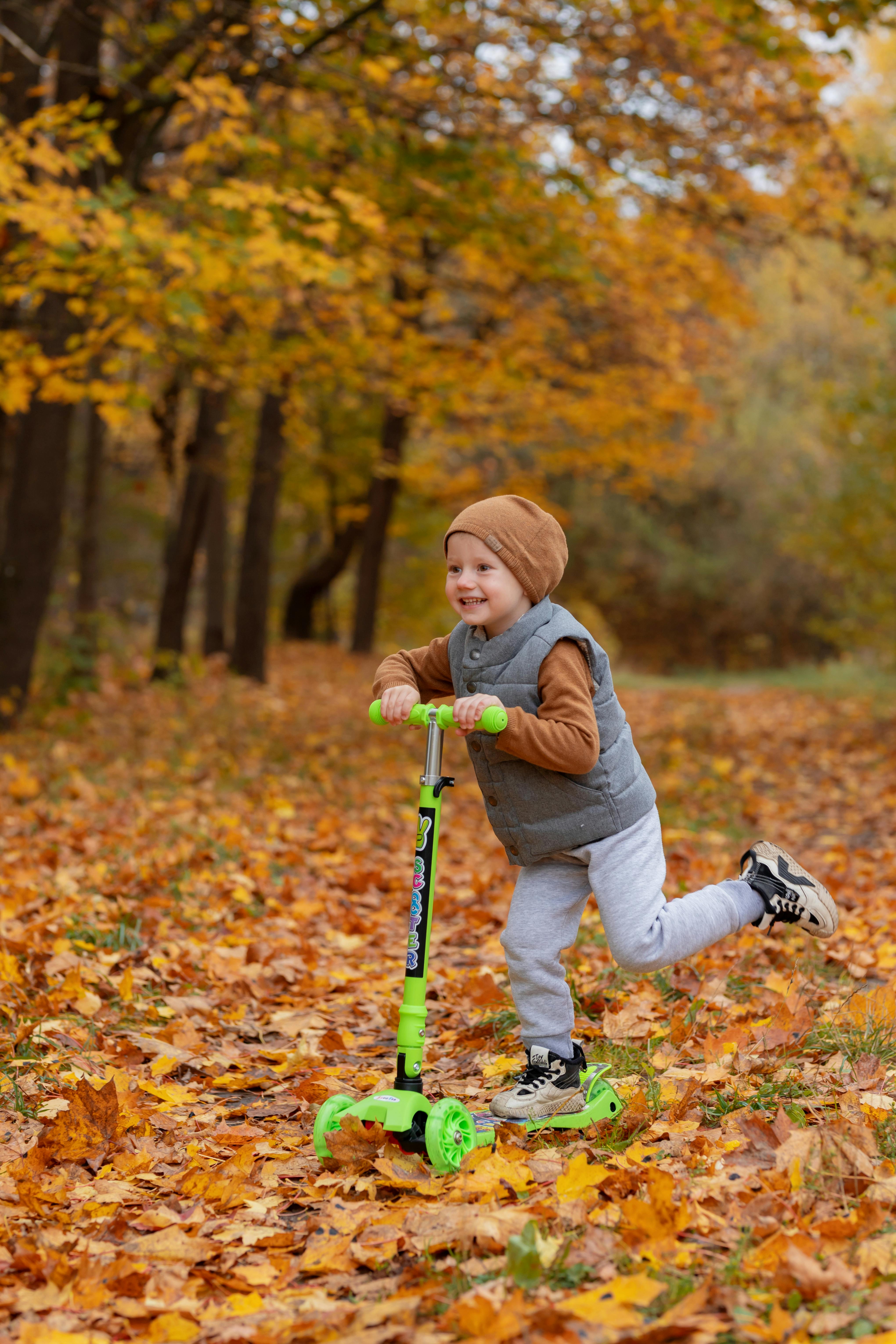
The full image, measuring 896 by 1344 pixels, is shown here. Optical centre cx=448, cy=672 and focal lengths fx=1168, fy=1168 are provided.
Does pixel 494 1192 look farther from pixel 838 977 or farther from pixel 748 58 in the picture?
pixel 748 58

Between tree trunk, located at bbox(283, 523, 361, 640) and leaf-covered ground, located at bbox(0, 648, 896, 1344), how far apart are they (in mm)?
14963

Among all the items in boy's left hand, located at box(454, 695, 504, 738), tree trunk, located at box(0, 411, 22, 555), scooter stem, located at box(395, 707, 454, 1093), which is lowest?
scooter stem, located at box(395, 707, 454, 1093)

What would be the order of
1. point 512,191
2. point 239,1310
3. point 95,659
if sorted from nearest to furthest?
1. point 239,1310
2. point 512,191
3. point 95,659

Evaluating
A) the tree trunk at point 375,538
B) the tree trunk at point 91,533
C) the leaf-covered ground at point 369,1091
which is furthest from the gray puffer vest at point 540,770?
the tree trunk at point 375,538

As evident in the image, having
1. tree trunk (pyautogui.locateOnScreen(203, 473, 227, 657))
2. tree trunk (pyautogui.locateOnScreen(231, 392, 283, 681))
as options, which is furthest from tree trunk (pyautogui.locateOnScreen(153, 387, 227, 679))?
tree trunk (pyautogui.locateOnScreen(203, 473, 227, 657))

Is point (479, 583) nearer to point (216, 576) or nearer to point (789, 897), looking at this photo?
point (789, 897)

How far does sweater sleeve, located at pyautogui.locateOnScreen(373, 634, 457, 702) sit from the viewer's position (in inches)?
130

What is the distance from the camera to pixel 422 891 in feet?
9.78

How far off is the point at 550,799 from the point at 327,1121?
98cm

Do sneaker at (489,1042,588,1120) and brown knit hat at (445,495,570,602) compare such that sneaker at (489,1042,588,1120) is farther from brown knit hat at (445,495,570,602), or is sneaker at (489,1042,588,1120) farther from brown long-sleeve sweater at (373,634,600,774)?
brown knit hat at (445,495,570,602)

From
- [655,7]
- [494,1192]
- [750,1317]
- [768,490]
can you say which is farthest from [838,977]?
[768,490]

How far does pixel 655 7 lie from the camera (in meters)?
8.04

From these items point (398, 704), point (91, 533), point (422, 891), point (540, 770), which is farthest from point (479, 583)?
point (91, 533)

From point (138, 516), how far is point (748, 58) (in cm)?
1239
